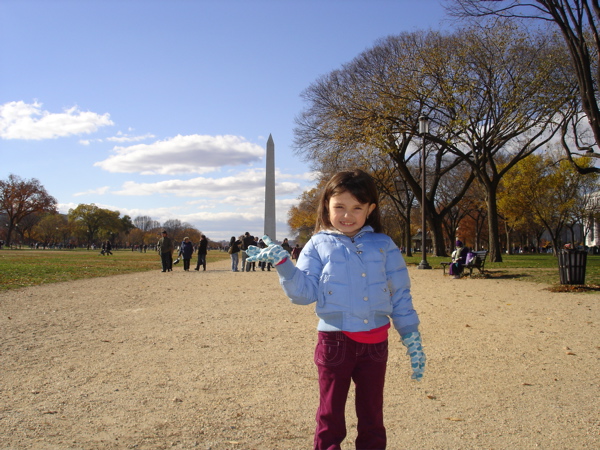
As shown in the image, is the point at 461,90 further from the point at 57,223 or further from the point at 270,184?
the point at 57,223

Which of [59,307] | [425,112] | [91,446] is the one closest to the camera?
[91,446]

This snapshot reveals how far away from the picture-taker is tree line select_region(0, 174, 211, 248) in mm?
76875

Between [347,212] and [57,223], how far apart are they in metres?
112

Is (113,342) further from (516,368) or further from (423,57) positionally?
(423,57)

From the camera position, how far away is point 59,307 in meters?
10.0

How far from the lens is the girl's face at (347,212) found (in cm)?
270

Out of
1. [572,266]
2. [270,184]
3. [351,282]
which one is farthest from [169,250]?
[351,282]

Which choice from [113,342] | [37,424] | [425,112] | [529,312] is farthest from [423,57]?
[37,424]

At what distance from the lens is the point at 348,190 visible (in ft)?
8.85

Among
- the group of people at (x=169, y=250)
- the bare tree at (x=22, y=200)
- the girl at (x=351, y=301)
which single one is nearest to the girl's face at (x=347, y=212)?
the girl at (x=351, y=301)

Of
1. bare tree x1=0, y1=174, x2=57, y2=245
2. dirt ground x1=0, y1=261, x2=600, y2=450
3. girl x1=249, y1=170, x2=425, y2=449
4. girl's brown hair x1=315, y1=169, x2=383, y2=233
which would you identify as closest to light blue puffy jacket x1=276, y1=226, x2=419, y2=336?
girl x1=249, y1=170, x2=425, y2=449

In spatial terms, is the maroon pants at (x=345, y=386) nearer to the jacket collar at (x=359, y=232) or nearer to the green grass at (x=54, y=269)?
the jacket collar at (x=359, y=232)

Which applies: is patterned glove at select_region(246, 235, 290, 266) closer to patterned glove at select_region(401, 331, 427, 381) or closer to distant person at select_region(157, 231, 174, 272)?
patterned glove at select_region(401, 331, 427, 381)

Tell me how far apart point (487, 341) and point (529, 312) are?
294cm
